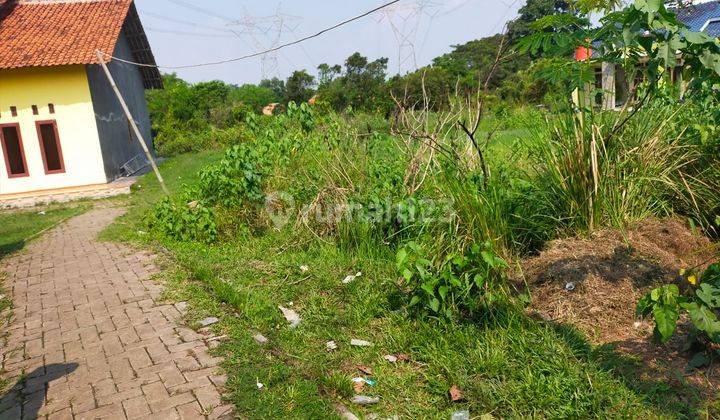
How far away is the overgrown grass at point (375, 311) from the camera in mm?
3051

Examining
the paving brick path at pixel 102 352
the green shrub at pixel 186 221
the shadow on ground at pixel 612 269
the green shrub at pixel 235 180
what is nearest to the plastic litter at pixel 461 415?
the paving brick path at pixel 102 352

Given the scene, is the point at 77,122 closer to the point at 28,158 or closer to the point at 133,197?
the point at 28,158

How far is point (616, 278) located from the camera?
389 centimetres

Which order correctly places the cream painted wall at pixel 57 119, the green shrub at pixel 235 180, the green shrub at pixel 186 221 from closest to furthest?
1. the green shrub at pixel 235 180
2. the green shrub at pixel 186 221
3. the cream painted wall at pixel 57 119

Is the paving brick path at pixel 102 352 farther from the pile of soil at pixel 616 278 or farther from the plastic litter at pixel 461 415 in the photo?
the pile of soil at pixel 616 278

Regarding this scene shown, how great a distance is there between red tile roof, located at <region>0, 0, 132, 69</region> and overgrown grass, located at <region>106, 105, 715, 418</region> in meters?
8.75

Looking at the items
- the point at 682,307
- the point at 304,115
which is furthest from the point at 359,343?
the point at 304,115

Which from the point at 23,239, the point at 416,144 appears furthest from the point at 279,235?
the point at 23,239

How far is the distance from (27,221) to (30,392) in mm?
8649

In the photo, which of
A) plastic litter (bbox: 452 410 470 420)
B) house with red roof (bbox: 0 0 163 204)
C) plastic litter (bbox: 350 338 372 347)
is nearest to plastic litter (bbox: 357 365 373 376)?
plastic litter (bbox: 350 338 372 347)

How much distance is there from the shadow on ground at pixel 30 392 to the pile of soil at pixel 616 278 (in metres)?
3.28

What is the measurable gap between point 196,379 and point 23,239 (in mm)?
6941

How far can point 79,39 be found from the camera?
14430 mm

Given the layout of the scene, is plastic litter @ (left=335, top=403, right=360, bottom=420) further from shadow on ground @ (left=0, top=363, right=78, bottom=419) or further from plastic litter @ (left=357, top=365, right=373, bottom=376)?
shadow on ground @ (left=0, top=363, right=78, bottom=419)
